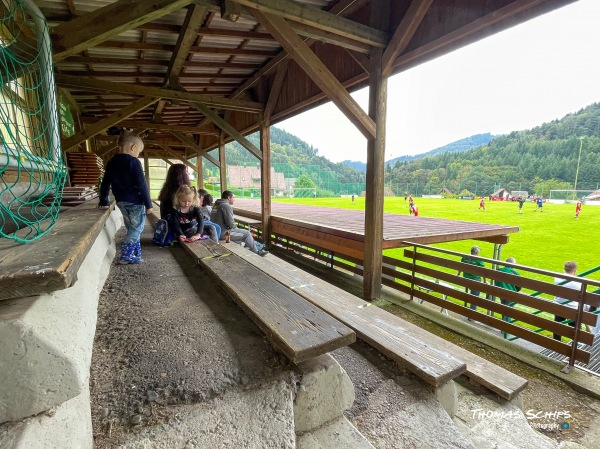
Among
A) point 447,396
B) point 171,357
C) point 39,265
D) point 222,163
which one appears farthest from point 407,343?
point 222,163

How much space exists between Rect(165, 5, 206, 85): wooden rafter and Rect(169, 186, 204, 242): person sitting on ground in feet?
7.48

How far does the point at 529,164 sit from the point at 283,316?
202 feet

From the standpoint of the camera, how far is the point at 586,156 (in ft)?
139

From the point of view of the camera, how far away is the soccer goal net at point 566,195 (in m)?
40.5

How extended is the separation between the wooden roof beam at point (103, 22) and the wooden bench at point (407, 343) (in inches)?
108

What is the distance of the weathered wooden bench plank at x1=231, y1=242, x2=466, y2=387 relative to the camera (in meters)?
1.32

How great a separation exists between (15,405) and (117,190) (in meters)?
2.26

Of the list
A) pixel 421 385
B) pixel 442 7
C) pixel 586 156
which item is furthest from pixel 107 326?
pixel 586 156

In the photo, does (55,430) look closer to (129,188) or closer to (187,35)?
(129,188)

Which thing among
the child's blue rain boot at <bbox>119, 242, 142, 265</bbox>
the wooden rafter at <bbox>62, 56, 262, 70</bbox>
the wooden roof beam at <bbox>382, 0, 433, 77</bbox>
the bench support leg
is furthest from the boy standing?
the wooden rafter at <bbox>62, 56, 262, 70</bbox>

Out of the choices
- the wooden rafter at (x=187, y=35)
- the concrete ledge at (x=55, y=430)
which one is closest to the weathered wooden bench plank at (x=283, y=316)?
the concrete ledge at (x=55, y=430)

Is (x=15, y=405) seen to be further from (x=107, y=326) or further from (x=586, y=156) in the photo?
(x=586, y=156)

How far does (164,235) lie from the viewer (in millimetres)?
3221

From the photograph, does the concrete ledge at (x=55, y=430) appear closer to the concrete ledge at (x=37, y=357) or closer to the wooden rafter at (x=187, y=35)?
the concrete ledge at (x=37, y=357)
